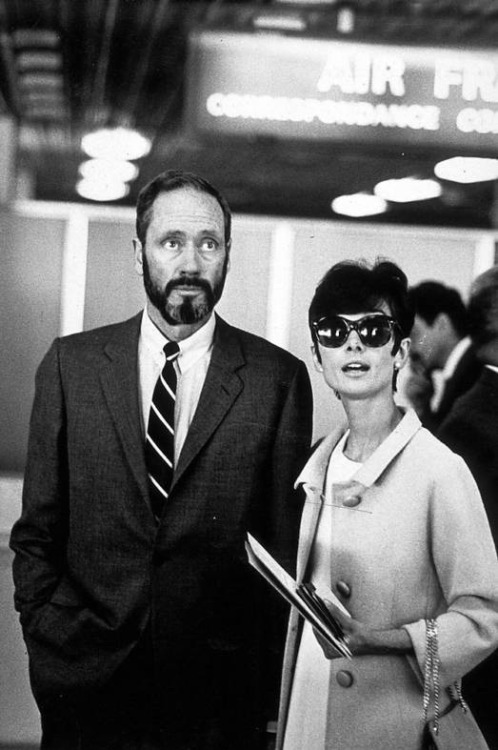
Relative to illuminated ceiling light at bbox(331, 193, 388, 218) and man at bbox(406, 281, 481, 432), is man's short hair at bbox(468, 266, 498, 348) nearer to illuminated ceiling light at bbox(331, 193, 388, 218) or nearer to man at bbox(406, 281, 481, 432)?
man at bbox(406, 281, 481, 432)

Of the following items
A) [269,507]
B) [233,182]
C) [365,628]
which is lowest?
[365,628]

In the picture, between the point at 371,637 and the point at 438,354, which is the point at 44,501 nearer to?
the point at 371,637

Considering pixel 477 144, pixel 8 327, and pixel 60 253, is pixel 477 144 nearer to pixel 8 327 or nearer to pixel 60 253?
pixel 60 253

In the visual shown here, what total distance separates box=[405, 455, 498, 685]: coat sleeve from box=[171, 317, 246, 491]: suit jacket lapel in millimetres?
594

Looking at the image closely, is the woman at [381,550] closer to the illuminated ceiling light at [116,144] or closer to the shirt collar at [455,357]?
the shirt collar at [455,357]

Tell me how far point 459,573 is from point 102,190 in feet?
4.61

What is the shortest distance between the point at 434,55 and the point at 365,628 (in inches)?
61.7

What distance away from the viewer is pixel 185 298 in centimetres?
270

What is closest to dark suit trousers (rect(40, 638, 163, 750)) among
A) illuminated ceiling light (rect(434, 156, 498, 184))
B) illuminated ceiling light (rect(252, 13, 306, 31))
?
illuminated ceiling light (rect(434, 156, 498, 184))

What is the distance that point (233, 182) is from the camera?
2.79 metres

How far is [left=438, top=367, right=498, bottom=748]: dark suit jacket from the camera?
2.72 meters

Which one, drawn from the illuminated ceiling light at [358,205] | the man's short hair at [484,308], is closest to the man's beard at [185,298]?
the illuminated ceiling light at [358,205]

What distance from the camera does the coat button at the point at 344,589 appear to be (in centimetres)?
267

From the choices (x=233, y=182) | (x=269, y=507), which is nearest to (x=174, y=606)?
(x=269, y=507)
